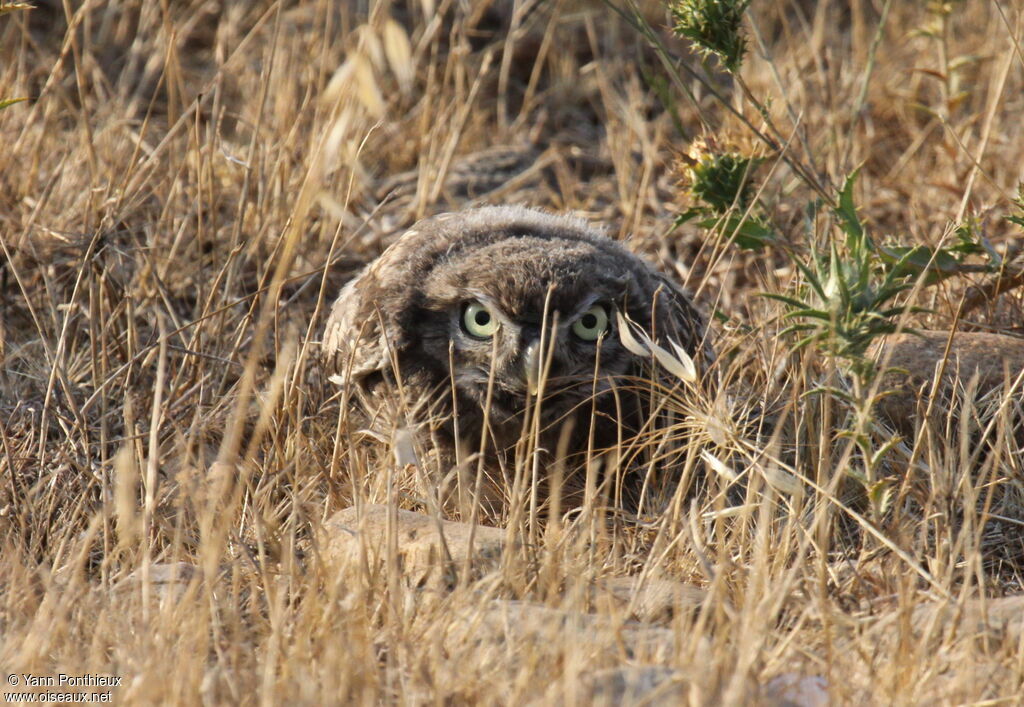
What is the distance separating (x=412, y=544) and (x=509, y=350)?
76cm

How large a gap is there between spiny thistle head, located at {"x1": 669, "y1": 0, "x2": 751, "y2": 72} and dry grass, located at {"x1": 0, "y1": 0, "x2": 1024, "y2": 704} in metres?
0.32

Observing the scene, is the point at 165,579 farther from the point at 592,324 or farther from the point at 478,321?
the point at 592,324

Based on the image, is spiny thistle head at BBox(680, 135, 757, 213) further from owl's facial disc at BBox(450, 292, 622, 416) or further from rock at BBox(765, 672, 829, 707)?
rock at BBox(765, 672, 829, 707)

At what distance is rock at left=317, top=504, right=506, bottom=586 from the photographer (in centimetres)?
255

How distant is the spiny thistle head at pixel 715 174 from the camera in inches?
138

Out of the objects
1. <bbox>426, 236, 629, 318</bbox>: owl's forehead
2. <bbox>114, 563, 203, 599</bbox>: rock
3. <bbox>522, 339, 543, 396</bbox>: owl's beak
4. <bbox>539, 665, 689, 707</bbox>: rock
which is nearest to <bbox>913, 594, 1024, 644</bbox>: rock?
<bbox>539, 665, 689, 707</bbox>: rock

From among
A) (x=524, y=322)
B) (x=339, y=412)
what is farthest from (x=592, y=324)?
(x=339, y=412)

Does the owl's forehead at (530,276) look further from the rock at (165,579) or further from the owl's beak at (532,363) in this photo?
the rock at (165,579)

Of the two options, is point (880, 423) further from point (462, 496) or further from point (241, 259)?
point (241, 259)

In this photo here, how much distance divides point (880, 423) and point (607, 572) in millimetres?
1062

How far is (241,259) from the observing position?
4238 millimetres

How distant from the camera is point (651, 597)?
2.54 meters

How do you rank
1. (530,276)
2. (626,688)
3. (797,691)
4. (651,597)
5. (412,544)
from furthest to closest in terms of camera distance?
1. (530,276)
2. (412,544)
3. (651,597)
4. (797,691)
5. (626,688)

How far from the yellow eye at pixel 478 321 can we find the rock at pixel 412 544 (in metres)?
0.70
